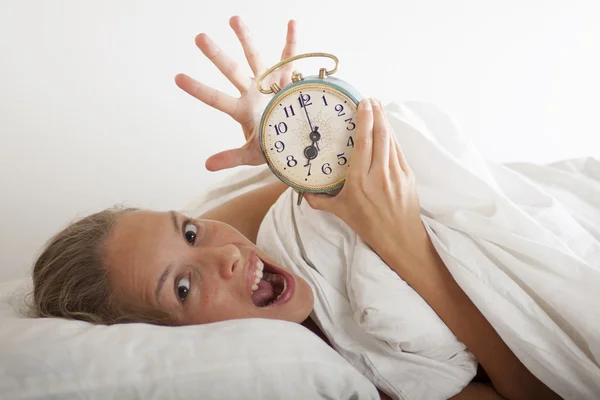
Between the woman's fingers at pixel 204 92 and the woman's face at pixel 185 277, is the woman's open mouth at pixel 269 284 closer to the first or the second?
the woman's face at pixel 185 277

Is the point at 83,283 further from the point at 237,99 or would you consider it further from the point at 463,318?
the point at 463,318

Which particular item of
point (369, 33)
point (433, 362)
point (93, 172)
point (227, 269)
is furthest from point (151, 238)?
point (369, 33)

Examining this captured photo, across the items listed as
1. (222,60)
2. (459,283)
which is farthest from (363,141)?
(222,60)

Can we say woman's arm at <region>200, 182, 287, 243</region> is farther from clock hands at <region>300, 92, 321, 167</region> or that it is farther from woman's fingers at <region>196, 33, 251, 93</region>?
clock hands at <region>300, 92, 321, 167</region>

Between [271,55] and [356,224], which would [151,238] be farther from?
[271,55]

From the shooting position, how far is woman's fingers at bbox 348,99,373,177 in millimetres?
1073

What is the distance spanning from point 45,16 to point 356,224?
1454mm

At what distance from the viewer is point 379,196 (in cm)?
113

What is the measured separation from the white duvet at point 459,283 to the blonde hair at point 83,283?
371mm

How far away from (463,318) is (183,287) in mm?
598

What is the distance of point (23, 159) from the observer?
6.51 ft

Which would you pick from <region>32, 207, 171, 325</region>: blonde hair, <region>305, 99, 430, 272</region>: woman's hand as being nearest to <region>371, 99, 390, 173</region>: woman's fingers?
<region>305, 99, 430, 272</region>: woman's hand

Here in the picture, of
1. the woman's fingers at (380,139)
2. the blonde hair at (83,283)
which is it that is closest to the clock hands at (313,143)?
the woman's fingers at (380,139)

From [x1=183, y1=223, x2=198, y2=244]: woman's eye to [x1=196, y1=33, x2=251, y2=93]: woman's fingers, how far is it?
1.18 ft
